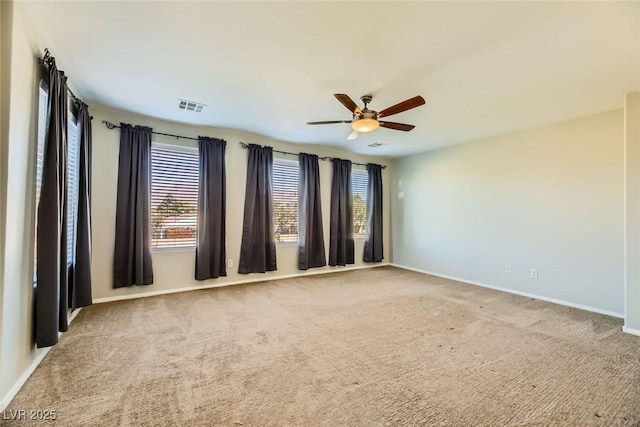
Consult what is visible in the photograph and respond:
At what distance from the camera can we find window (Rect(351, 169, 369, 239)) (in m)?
6.28

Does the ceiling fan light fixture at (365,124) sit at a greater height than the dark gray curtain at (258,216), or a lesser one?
greater

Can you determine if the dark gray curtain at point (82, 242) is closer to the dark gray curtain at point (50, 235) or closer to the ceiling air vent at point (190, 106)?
the dark gray curtain at point (50, 235)

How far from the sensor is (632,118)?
3.00m

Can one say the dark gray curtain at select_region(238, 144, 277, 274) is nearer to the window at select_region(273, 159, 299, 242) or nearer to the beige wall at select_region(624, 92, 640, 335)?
the window at select_region(273, 159, 299, 242)

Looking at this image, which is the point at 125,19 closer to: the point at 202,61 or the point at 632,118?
the point at 202,61

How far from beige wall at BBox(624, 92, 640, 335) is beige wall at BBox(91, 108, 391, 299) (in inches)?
171

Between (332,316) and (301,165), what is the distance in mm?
3029

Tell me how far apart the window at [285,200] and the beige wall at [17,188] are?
3.38 metres

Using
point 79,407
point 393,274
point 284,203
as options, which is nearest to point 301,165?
point 284,203

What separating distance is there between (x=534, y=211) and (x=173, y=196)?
18.1ft

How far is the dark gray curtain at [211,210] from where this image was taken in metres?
4.34

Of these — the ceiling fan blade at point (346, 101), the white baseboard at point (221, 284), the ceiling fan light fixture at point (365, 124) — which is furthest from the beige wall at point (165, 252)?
the ceiling fan blade at point (346, 101)

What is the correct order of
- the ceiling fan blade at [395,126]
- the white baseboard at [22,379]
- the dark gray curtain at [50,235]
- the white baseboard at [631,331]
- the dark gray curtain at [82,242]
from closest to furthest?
the white baseboard at [22,379] → the dark gray curtain at [50,235] → the white baseboard at [631,331] → the dark gray curtain at [82,242] → the ceiling fan blade at [395,126]

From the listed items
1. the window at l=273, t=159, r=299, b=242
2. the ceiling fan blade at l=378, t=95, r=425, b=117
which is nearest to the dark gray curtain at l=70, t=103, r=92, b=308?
the window at l=273, t=159, r=299, b=242
